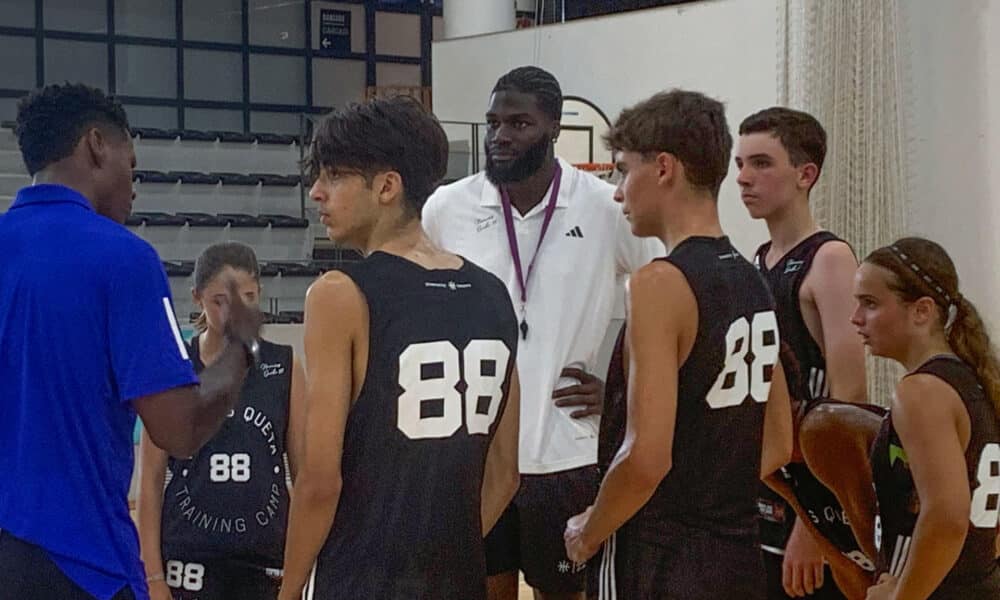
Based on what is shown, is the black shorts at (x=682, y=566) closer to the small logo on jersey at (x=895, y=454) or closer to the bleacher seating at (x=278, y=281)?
the small logo on jersey at (x=895, y=454)

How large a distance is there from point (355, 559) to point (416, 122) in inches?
29.6

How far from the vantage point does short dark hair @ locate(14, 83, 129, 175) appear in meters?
2.26

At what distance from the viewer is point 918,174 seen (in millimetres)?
7207

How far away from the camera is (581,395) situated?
301 centimetres

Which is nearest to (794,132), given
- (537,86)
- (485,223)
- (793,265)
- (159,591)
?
(793,265)

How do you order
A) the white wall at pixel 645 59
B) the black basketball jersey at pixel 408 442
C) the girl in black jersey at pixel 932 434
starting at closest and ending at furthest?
1. the black basketball jersey at pixel 408 442
2. the girl in black jersey at pixel 932 434
3. the white wall at pixel 645 59

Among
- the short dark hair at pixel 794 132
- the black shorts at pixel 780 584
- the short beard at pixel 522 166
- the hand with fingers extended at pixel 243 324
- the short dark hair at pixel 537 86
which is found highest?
the short dark hair at pixel 537 86

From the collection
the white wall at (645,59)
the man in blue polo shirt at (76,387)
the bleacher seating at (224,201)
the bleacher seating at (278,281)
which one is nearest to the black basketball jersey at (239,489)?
the man in blue polo shirt at (76,387)

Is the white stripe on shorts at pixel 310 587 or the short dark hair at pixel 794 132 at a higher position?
the short dark hair at pixel 794 132

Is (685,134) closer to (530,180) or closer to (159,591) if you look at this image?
(530,180)

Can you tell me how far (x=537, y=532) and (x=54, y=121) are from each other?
1466 millimetres

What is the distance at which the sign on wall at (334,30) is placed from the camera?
1683 centimetres

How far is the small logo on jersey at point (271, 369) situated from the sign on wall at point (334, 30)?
14104mm

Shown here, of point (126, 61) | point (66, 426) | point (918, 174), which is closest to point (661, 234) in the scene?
point (66, 426)
